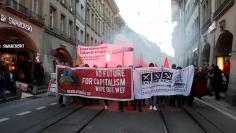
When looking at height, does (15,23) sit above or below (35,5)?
below

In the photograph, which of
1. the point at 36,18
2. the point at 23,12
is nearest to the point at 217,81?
the point at 23,12

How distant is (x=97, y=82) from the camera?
13.6m

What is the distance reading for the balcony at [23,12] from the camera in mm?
20008

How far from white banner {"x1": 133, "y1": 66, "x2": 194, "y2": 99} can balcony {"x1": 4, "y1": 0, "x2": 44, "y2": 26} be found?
9937 mm

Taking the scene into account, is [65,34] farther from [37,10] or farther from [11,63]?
[11,63]

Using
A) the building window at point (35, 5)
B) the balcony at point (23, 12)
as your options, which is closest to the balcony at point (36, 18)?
the balcony at point (23, 12)

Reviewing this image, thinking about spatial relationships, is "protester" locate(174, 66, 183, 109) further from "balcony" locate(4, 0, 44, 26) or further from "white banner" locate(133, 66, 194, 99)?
"balcony" locate(4, 0, 44, 26)

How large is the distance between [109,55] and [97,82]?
11.1 feet

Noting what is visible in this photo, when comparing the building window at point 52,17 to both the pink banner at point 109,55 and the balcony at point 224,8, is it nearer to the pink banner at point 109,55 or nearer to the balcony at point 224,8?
the pink banner at point 109,55

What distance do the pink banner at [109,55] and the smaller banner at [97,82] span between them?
2744 millimetres

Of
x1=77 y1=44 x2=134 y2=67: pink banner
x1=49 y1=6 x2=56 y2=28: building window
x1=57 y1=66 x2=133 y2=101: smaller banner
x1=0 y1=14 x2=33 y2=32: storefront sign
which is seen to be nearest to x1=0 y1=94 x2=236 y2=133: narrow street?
x1=57 y1=66 x2=133 y2=101: smaller banner

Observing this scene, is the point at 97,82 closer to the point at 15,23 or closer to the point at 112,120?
the point at 112,120

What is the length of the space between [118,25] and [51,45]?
147 feet

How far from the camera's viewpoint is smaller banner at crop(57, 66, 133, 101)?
42.0 feet
